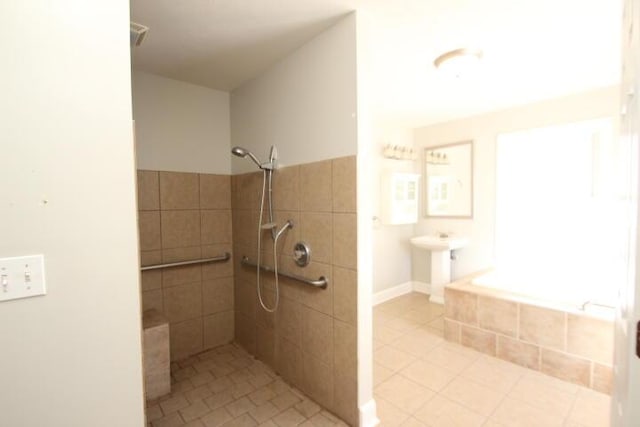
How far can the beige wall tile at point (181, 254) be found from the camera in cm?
229

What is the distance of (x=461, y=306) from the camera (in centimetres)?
256

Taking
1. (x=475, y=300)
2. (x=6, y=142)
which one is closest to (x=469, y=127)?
(x=475, y=300)

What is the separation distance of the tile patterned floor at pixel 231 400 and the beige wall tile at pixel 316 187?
4.07 ft

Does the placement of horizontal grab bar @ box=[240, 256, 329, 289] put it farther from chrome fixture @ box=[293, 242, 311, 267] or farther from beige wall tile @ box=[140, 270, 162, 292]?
beige wall tile @ box=[140, 270, 162, 292]

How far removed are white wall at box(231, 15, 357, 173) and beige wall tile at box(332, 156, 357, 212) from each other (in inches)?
2.0

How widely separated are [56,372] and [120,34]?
Answer: 1.09 metres

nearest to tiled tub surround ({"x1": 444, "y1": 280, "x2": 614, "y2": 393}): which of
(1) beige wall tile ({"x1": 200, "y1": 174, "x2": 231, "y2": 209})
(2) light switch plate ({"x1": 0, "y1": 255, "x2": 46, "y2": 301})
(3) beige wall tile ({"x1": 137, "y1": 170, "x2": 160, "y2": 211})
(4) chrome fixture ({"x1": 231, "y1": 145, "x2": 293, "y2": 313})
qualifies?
(4) chrome fixture ({"x1": 231, "y1": 145, "x2": 293, "y2": 313})

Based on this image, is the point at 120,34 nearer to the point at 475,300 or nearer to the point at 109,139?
the point at 109,139

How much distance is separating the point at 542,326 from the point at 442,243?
4.10 feet

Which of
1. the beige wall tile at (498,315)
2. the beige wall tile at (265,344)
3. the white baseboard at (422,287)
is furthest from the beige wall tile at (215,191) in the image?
the white baseboard at (422,287)

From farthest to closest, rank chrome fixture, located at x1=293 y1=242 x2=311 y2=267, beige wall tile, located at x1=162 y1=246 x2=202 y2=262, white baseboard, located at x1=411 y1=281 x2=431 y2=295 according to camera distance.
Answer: white baseboard, located at x1=411 y1=281 x2=431 y2=295 → beige wall tile, located at x1=162 y1=246 x2=202 y2=262 → chrome fixture, located at x1=293 y1=242 x2=311 y2=267

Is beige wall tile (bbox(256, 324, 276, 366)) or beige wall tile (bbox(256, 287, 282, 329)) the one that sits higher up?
beige wall tile (bbox(256, 287, 282, 329))

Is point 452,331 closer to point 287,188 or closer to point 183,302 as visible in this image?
point 287,188

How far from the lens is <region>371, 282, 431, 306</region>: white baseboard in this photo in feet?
11.7
